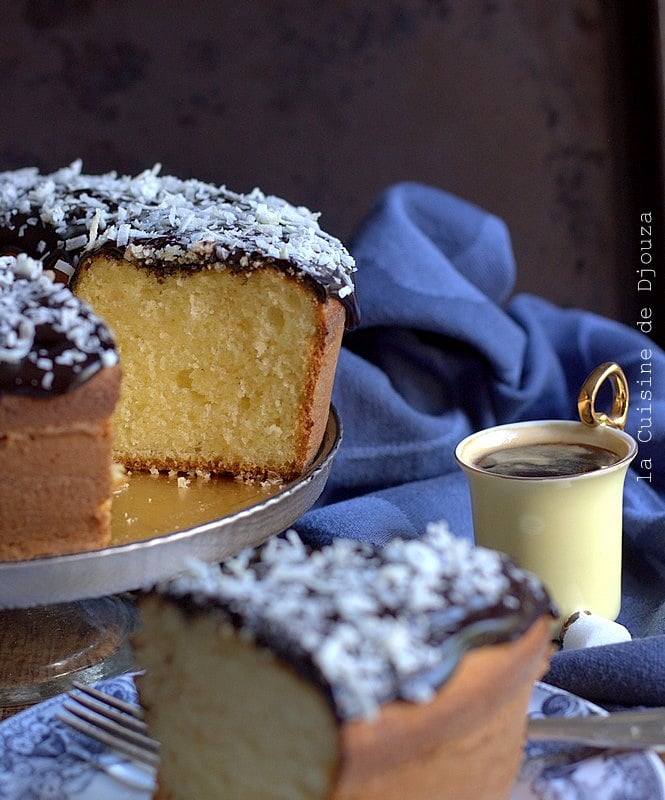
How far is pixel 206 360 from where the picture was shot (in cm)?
205

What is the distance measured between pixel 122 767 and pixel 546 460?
94 cm

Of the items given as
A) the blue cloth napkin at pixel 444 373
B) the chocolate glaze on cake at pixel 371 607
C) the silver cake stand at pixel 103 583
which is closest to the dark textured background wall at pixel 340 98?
the blue cloth napkin at pixel 444 373

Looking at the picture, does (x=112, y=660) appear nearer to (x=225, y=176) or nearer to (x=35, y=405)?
(x=35, y=405)

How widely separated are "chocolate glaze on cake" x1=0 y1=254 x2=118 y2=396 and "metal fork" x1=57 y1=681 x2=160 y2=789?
17.2 inches

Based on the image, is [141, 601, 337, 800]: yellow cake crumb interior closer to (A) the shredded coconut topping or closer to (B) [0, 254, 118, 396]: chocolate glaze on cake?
(B) [0, 254, 118, 396]: chocolate glaze on cake

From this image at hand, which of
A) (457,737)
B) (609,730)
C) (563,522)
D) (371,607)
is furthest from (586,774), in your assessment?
(563,522)

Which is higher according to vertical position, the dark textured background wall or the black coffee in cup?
the dark textured background wall

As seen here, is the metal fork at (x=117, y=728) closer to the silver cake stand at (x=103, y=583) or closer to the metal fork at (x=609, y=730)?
the silver cake stand at (x=103, y=583)

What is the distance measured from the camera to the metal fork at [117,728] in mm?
1387

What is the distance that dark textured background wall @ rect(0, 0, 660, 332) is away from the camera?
306cm

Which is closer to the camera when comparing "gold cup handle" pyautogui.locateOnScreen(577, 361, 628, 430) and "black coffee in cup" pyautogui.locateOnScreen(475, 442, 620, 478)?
"black coffee in cup" pyautogui.locateOnScreen(475, 442, 620, 478)

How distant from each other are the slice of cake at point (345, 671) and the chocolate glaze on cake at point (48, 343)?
41cm

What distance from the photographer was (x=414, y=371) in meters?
2.57

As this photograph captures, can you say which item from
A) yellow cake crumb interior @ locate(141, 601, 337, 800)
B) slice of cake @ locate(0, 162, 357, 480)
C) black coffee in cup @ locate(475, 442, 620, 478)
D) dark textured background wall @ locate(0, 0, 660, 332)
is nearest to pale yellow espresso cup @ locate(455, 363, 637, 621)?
black coffee in cup @ locate(475, 442, 620, 478)
